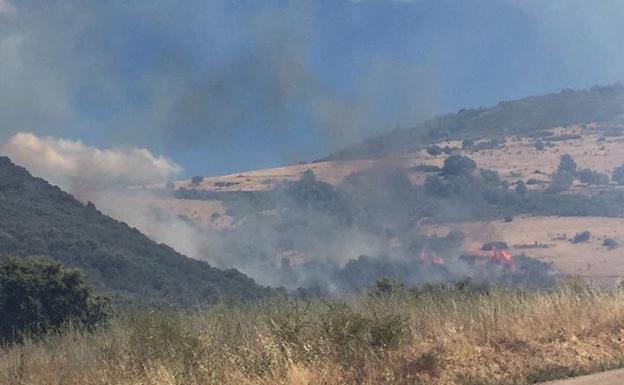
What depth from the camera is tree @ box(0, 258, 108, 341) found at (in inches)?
834

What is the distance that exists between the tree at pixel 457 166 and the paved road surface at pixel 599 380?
74.6m

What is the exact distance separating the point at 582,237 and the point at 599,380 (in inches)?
2082

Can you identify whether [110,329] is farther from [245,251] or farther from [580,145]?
[580,145]

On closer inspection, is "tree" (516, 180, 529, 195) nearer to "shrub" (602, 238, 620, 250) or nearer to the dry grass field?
the dry grass field

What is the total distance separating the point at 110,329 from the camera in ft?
44.2

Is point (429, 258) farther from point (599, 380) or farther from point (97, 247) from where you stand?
point (599, 380)

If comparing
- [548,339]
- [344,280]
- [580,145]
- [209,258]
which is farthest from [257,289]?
[580,145]

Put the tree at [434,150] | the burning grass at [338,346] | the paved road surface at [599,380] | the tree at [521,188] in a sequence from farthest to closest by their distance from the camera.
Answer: the tree at [434,150] → the tree at [521,188] → the burning grass at [338,346] → the paved road surface at [599,380]

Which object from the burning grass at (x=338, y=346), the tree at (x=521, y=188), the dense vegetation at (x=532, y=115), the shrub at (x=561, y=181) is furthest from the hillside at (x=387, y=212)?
the burning grass at (x=338, y=346)

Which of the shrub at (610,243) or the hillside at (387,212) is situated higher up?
the hillside at (387,212)

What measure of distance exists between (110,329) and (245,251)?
5619cm

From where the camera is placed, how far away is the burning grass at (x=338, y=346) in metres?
10.4

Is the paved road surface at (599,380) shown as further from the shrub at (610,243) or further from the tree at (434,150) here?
the tree at (434,150)

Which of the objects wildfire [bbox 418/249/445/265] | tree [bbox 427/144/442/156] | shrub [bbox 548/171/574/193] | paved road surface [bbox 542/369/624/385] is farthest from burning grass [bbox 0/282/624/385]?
tree [bbox 427/144/442/156]
